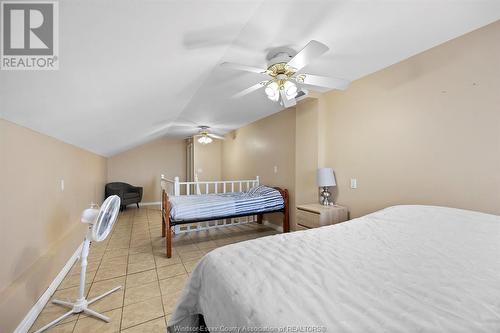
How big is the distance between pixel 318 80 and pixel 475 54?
1.22 metres

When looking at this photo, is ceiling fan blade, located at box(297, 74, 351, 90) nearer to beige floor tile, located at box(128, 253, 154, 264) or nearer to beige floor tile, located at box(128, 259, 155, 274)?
beige floor tile, located at box(128, 259, 155, 274)

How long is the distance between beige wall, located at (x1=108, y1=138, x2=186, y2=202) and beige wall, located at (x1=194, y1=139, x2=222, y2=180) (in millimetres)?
1341

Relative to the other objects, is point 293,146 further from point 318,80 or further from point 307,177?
point 318,80

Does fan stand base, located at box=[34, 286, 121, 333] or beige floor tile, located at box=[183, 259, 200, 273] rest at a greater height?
fan stand base, located at box=[34, 286, 121, 333]

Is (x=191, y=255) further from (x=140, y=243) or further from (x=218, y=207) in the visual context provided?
(x=140, y=243)

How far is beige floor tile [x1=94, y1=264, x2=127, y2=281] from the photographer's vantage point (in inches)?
87.1

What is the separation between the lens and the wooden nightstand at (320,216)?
2.38m

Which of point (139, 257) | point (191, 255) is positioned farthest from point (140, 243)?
point (191, 255)

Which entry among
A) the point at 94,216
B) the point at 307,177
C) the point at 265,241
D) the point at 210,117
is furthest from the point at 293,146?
the point at 94,216

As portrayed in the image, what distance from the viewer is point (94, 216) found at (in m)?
1.72

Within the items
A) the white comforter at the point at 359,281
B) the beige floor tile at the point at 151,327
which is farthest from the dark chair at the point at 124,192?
the white comforter at the point at 359,281

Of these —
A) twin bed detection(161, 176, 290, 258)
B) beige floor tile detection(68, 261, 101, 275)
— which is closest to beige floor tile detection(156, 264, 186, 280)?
twin bed detection(161, 176, 290, 258)

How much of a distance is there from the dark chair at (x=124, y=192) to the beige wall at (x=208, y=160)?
1826 millimetres

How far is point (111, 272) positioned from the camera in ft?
7.61
